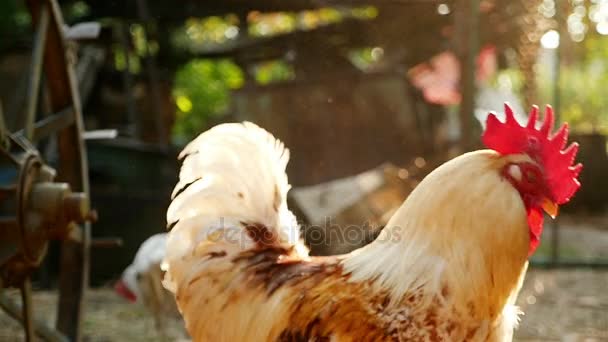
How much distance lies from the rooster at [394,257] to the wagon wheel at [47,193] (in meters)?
0.64

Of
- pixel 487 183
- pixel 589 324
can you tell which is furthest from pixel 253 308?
pixel 589 324

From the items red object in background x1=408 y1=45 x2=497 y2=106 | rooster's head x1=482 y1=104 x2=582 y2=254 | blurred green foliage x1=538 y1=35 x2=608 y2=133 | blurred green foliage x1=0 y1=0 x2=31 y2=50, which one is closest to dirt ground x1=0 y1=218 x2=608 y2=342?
blurred green foliage x1=0 y1=0 x2=31 y2=50

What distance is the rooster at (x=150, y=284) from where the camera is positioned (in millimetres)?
5043

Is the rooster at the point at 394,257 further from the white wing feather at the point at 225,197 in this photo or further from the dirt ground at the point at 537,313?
the dirt ground at the point at 537,313

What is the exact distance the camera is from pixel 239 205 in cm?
297

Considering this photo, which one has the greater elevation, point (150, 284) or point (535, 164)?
point (535, 164)

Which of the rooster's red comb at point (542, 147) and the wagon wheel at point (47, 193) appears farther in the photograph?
the wagon wheel at point (47, 193)

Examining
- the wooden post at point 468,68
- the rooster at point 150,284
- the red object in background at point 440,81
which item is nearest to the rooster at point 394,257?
the rooster at point 150,284

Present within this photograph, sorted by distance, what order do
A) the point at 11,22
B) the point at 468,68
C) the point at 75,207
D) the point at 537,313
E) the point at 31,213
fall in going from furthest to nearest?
the point at 11,22 → the point at 468,68 → the point at 537,313 → the point at 75,207 → the point at 31,213

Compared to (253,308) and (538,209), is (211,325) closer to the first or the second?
(253,308)

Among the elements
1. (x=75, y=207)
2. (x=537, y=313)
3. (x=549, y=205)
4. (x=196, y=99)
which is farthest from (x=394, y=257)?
(x=196, y=99)

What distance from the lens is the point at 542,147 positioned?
270cm

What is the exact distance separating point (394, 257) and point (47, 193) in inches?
59.6

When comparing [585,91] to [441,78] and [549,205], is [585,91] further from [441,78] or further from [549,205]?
[549,205]
